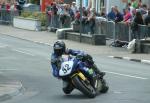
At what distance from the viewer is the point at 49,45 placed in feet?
115

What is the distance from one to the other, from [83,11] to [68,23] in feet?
12.2

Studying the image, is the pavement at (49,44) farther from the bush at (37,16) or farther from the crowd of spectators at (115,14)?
the crowd of spectators at (115,14)

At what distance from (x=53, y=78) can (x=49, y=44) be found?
15.4m

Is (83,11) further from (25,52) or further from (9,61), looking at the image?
(9,61)

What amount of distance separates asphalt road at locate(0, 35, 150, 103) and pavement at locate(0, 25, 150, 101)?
331 millimetres

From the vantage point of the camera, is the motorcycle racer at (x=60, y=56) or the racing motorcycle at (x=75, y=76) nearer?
the racing motorcycle at (x=75, y=76)

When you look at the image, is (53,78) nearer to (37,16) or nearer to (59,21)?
(59,21)

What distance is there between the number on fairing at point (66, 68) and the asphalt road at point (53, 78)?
0.60 meters

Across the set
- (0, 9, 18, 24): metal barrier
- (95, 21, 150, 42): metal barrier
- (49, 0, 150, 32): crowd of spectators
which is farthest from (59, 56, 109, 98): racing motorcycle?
(0, 9, 18, 24): metal barrier

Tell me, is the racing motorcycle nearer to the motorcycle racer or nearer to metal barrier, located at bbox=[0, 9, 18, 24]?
the motorcycle racer

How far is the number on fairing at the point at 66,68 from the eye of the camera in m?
15.5

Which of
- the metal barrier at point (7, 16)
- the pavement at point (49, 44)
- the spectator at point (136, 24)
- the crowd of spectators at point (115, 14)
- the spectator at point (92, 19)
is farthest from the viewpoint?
the metal barrier at point (7, 16)

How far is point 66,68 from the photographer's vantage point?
1552cm

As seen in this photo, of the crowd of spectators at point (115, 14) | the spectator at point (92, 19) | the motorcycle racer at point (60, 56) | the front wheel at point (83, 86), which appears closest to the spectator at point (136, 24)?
the crowd of spectators at point (115, 14)
